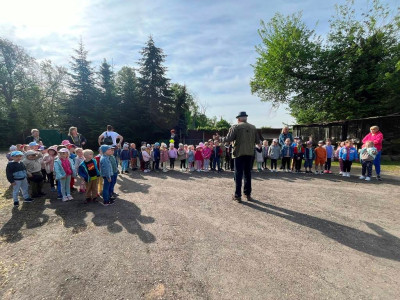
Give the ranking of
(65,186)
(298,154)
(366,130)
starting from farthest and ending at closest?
1. (366,130)
2. (298,154)
3. (65,186)

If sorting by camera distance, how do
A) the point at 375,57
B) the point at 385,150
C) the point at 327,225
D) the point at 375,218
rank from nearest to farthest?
the point at 327,225 → the point at 375,218 → the point at 385,150 → the point at 375,57

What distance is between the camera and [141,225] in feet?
14.2


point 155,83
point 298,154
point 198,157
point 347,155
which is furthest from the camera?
point 155,83

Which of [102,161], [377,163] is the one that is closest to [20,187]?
[102,161]

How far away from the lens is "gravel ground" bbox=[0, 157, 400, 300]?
8.32 ft

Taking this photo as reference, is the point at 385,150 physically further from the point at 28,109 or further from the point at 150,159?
the point at 28,109

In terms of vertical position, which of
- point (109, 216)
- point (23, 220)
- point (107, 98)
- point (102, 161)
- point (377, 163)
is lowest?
point (23, 220)

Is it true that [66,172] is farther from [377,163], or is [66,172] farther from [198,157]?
[377,163]

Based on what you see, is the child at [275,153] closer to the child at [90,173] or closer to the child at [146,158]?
the child at [146,158]

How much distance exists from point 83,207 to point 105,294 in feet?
12.3

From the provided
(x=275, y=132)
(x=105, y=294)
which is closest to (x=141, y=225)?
(x=105, y=294)

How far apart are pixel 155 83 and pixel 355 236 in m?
23.9

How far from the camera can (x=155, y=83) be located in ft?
79.4

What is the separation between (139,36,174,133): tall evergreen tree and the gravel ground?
1905 centimetres
